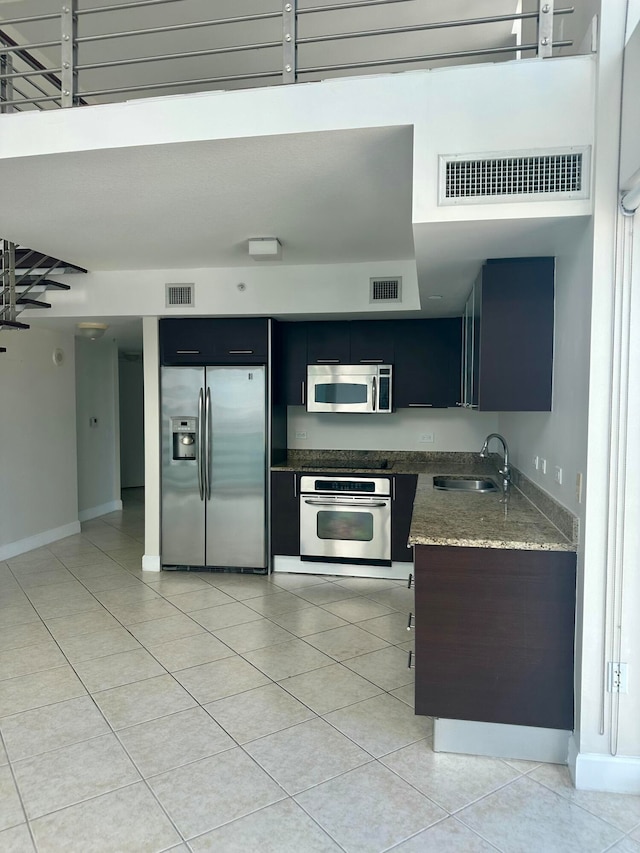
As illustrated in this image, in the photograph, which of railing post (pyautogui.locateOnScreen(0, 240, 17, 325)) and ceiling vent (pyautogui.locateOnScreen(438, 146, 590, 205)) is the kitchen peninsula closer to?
ceiling vent (pyautogui.locateOnScreen(438, 146, 590, 205))

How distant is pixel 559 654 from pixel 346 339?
334 centimetres

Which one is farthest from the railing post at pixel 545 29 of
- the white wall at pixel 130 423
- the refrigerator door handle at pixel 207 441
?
the white wall at pixel 130 423

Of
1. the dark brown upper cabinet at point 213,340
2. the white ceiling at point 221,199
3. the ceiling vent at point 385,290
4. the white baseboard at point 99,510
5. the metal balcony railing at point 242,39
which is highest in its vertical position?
the metal balcony railing at point 242,39

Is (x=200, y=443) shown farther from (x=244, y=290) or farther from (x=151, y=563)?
(x=244, y=290)

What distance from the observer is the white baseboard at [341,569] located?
196 inches

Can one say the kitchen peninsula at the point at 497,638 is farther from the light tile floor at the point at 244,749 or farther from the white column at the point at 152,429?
the white column at the point at 152,429

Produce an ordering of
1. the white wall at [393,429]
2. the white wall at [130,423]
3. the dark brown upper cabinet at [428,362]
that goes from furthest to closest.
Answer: the white wall at [130,423] < the white wall at [393,429] < the dark brown upper cabinet at [428,362]

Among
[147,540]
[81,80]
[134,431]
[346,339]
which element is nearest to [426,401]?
[346,339]

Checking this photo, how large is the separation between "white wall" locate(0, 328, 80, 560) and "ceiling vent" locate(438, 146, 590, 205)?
4619 millimetres

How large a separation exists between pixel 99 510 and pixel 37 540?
175cm

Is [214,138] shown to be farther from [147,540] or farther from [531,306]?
[147,540]

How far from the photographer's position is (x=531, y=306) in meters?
2.82

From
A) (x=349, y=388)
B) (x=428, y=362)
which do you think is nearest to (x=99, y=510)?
(x=349, y=388)

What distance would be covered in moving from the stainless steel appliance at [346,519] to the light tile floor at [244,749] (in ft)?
2.34
